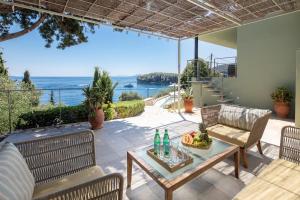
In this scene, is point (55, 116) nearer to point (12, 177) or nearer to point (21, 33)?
point (21, 33)

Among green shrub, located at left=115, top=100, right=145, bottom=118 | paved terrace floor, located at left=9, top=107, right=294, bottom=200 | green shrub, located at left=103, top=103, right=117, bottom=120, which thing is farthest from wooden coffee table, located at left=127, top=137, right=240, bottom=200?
green shrub, located at left=115, top=100, right=145, bottom=118

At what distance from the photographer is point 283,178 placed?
5.80ft

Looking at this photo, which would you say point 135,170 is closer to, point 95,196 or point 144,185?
point 144,185

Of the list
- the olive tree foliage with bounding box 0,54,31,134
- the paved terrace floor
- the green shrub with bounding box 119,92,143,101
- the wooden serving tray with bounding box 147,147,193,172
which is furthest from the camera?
the green shrub with bounding box 119,92,143,101

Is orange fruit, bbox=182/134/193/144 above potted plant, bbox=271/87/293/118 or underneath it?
underneath

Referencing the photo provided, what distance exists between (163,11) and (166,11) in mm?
72

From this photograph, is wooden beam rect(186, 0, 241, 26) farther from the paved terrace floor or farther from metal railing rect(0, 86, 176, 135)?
metal railing rect(0, 86, 176, 135)

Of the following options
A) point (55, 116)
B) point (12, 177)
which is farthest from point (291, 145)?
point (55, 116)

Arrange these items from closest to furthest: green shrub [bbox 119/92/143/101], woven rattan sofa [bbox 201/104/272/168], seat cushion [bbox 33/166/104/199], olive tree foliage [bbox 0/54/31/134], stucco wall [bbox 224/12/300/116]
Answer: seat cushion [bbox 33/166/104/199]
woven rattan sofa [bbox 201/104/272/168]
olive tree foliage [bbox 0/54/31/134]
stucco wall [bbox 224/12/300/116]
green shrub [bbox 119/92/143/101]

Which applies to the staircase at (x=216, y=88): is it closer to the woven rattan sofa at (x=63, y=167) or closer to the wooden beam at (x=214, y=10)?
the wooden beam at (x=214, y=10)

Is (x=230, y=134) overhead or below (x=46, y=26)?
below

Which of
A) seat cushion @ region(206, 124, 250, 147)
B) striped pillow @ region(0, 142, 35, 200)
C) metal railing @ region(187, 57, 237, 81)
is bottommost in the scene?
seat cushion @ region(206, 124, 250, 147)

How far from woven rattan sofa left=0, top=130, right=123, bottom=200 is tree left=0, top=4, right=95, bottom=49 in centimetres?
410

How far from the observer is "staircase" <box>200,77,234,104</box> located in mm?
8047
